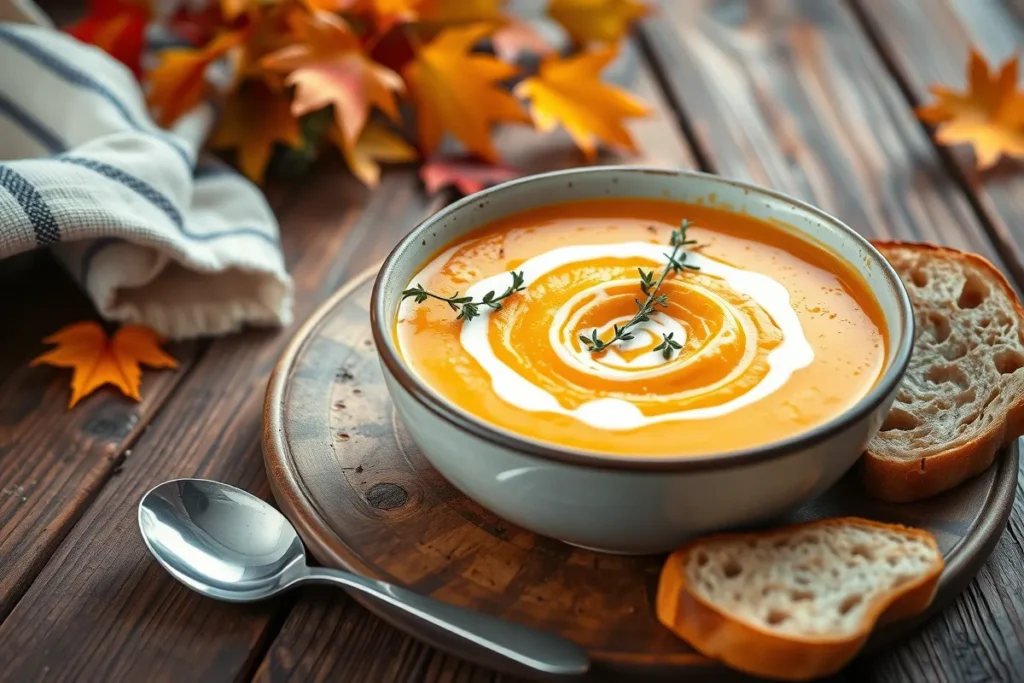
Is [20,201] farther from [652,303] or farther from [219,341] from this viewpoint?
[652,303]

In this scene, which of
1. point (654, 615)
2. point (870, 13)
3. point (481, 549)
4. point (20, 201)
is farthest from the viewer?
point (870, 13)

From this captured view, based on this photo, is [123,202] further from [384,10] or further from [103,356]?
[384,10]

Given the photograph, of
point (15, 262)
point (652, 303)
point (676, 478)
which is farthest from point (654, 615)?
point (15, 262)

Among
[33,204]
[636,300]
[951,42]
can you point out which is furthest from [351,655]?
[951,42]

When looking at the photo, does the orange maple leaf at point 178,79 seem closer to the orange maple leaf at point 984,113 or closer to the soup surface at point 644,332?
the soup surface at point 644,332

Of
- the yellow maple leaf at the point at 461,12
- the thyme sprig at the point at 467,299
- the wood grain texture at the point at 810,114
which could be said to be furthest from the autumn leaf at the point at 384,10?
the thyme sprig at the point at 467,299

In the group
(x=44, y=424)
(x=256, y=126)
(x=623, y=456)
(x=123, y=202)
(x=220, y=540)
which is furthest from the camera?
(x=256, y=126)

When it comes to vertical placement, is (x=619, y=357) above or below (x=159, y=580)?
above
